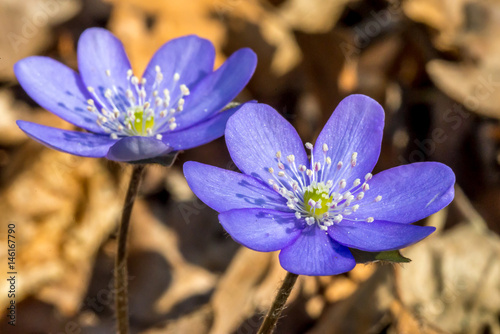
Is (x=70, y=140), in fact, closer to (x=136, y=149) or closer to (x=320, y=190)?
(x=136, y=149)

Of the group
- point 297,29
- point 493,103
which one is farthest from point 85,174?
point 493,103

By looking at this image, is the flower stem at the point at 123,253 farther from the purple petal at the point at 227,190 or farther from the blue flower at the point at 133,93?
the purple petal at the point at 227,190

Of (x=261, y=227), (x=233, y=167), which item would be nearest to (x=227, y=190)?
(x=261, y=227)

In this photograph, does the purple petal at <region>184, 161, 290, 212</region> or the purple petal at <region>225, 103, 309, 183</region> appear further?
the purple petal at <region>225, 103, 309, 183</region>

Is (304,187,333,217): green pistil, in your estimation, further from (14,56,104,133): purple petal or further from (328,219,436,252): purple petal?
(14,56,104,133): purple petal

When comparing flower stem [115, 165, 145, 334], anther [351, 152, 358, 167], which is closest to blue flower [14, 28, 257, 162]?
flower stem [115, 165, 145, 334]

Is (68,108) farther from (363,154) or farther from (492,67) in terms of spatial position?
(492,67)
